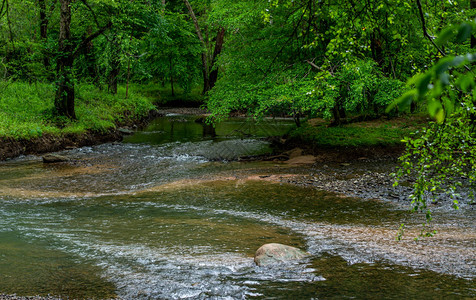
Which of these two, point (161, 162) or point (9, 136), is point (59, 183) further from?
point (9, 136)

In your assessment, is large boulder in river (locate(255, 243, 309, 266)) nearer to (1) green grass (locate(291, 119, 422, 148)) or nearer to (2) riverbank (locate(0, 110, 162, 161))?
(1) green grass (locate(291, 119, 422, 148))

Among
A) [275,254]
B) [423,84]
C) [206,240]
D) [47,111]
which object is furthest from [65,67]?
[423,84]

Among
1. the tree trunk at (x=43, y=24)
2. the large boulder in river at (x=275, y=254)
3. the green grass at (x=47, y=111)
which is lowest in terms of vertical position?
the large boulder in river at (x=275, y=254)

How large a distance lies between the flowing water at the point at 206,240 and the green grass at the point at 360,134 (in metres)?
4.11

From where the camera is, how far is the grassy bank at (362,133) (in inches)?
614

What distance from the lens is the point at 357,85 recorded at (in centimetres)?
1334

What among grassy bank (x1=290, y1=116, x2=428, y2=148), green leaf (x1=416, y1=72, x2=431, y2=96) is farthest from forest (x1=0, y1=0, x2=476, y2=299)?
grassy bank (x1=290, y1=116, x2=428, y2=148)

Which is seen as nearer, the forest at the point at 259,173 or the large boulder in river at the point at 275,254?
the forest at the point at 259,173

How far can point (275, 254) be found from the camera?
5.61 metres

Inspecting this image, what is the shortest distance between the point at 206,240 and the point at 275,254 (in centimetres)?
152

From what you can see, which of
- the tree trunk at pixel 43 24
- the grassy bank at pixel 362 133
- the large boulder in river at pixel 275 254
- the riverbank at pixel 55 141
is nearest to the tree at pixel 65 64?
the riverbank at pixel 55 141

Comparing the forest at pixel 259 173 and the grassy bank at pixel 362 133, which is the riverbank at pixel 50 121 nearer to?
the forest at pixel 259 173

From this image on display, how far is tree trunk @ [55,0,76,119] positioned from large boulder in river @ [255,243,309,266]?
14.6 m

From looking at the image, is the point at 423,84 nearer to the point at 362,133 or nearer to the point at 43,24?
the point at 362,133
